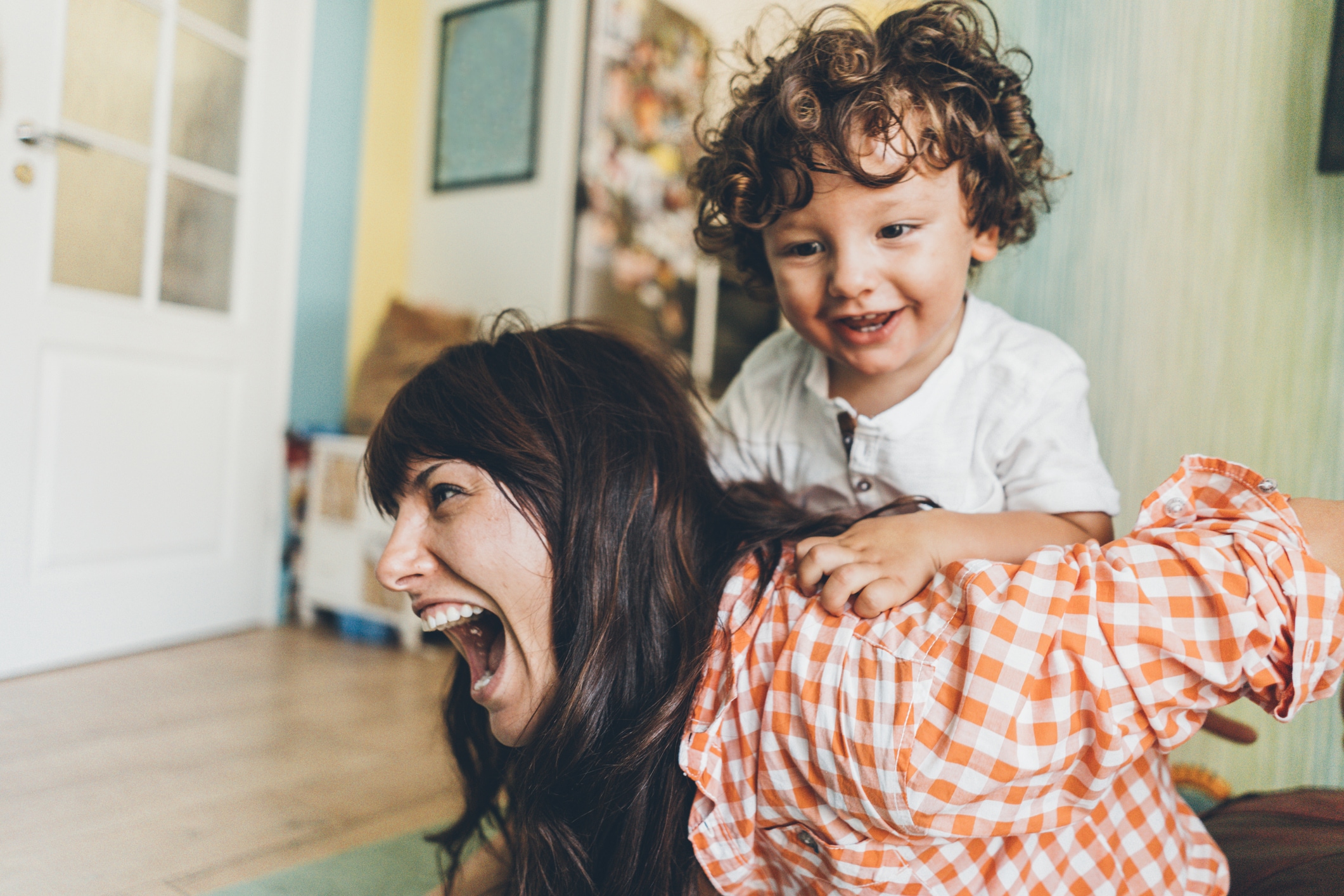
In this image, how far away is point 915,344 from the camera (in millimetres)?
891

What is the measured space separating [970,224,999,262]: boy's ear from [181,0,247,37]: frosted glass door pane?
1949 millimetres

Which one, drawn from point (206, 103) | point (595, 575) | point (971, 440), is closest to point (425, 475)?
point (595, 575)

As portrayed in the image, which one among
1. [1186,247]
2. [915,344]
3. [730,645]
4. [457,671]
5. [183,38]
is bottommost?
[457,671]

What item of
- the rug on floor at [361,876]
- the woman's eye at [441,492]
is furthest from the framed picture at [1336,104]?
the rug on floor at [361,876]

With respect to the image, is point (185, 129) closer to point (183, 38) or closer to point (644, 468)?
point (183, 38)

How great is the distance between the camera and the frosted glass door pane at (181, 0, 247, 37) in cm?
204

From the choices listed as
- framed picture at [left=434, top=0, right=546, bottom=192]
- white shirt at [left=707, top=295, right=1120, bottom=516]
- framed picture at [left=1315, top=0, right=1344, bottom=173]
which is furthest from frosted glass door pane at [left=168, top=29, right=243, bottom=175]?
framed picture at [left=1315, top=0, right=1344, bottom=173]

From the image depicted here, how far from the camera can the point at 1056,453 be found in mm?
874

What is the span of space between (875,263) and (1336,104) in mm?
444

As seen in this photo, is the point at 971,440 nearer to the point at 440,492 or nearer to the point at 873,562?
the point at 873,562

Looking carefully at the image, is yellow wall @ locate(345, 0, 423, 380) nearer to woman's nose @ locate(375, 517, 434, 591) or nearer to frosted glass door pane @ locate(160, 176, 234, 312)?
frosted glass door pane @ locate(160, 176, 234, 312)

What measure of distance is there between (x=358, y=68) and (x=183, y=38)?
54 cm

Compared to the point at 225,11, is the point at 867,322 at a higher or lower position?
lower

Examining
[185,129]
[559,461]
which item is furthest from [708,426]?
[185,129]
